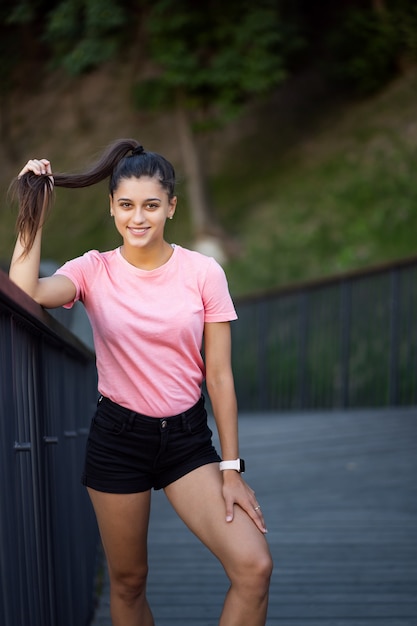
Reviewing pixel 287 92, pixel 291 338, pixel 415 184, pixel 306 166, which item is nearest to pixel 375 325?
pixel 291 338

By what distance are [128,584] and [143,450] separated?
1.56 feet

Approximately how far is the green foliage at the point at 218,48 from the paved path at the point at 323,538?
46.4 ft

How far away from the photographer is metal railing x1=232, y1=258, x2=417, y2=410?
10500 millimetres

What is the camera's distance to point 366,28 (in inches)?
945

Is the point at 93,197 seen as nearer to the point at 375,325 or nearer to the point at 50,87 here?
the point at 50,87

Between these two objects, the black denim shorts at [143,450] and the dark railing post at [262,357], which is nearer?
the black denim shorts at [143,450]

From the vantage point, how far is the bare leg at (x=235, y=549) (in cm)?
273

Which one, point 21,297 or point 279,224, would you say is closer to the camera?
point 21,297

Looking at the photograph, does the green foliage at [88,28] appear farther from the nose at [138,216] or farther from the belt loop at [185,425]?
the belt loop at [185,425]

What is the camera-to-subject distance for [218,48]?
22219 mm

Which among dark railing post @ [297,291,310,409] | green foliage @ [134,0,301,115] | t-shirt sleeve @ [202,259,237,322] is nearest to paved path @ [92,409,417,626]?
t-shirt sleeve @ [202,259,237,322]

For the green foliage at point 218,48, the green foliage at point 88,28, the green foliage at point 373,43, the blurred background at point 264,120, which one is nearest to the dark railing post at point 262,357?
the blurred background at point 264,120

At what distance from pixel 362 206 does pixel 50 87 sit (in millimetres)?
14348

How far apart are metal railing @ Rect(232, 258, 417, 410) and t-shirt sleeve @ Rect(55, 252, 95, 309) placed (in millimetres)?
7086
